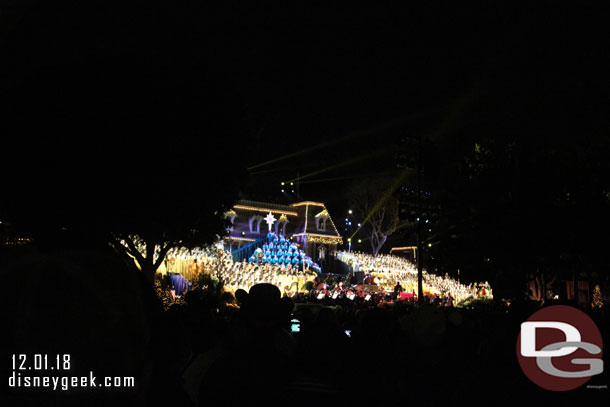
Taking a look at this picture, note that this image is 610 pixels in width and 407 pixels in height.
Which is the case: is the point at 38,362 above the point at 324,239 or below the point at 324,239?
below

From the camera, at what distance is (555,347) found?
256 inches

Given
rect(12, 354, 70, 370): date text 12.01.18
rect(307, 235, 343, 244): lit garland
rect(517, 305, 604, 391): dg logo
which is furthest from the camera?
rect(307, 235, 343, 244): lit garland

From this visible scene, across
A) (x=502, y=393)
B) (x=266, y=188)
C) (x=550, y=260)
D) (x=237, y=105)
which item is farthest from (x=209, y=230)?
(x=266, y=188)

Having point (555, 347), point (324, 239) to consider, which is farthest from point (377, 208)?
point (555, 347)

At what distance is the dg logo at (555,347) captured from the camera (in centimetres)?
627

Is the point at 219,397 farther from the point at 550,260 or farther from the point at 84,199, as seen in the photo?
the point at 550,260

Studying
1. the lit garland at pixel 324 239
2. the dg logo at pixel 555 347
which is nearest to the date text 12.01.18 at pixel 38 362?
the dg logo at pixel 555 347

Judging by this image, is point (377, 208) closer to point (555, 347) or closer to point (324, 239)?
point (324, 239)

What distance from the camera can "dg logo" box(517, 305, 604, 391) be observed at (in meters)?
6.27

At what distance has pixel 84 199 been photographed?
1595cm

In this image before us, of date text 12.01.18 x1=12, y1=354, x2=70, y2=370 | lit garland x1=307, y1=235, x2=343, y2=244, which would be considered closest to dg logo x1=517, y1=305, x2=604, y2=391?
date text 12.01.18 x1=12, y1=354, x2=70, y2=370

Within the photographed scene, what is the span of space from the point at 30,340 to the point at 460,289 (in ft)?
130

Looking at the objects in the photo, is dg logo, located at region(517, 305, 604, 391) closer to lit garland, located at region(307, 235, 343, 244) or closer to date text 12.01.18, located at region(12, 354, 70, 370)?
date text 12.01.18, located at region(12, 354, 70, 370)

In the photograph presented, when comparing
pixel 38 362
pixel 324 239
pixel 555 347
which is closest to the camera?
pixel 38 362
